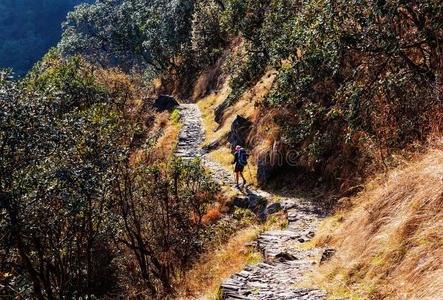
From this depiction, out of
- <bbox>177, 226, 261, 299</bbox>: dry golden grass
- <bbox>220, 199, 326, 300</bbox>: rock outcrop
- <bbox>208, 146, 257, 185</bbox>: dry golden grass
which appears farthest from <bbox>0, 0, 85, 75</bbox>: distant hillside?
<bbox>220, 199, 326, 300</bbox>: rock outcrop

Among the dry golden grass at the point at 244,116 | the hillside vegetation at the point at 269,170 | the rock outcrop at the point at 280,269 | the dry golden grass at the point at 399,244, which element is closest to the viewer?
the dry golden grass at the point at 399,244

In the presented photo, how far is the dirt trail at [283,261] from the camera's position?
516 centimetres

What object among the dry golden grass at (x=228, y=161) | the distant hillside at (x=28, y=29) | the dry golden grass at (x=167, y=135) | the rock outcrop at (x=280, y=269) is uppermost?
the distant hillside at (x=28, y=29)

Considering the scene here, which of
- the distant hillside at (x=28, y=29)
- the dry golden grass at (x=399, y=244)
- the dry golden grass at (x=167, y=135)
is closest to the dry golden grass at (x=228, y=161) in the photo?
the dry golden grass at (x=167, y=135)

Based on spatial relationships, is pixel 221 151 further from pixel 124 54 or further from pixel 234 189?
pixel 124 54

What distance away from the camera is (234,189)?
13.9 metres

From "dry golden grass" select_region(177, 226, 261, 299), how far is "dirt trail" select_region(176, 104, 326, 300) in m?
0.59

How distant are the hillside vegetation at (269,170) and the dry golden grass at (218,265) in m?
0.09

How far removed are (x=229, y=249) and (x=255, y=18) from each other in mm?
11871

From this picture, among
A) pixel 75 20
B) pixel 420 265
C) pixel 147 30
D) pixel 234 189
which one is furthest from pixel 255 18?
pixel 75 20

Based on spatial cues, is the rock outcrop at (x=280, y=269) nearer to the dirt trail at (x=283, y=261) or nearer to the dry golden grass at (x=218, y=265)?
the dirt trail at (x=283, y=261)

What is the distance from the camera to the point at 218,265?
920cm

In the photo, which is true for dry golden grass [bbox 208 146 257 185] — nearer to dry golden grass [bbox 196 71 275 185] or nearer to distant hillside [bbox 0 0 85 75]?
dry golden grass [bbox 196 71 275 185]

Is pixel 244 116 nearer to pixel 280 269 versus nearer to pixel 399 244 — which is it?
pixel 280 269
